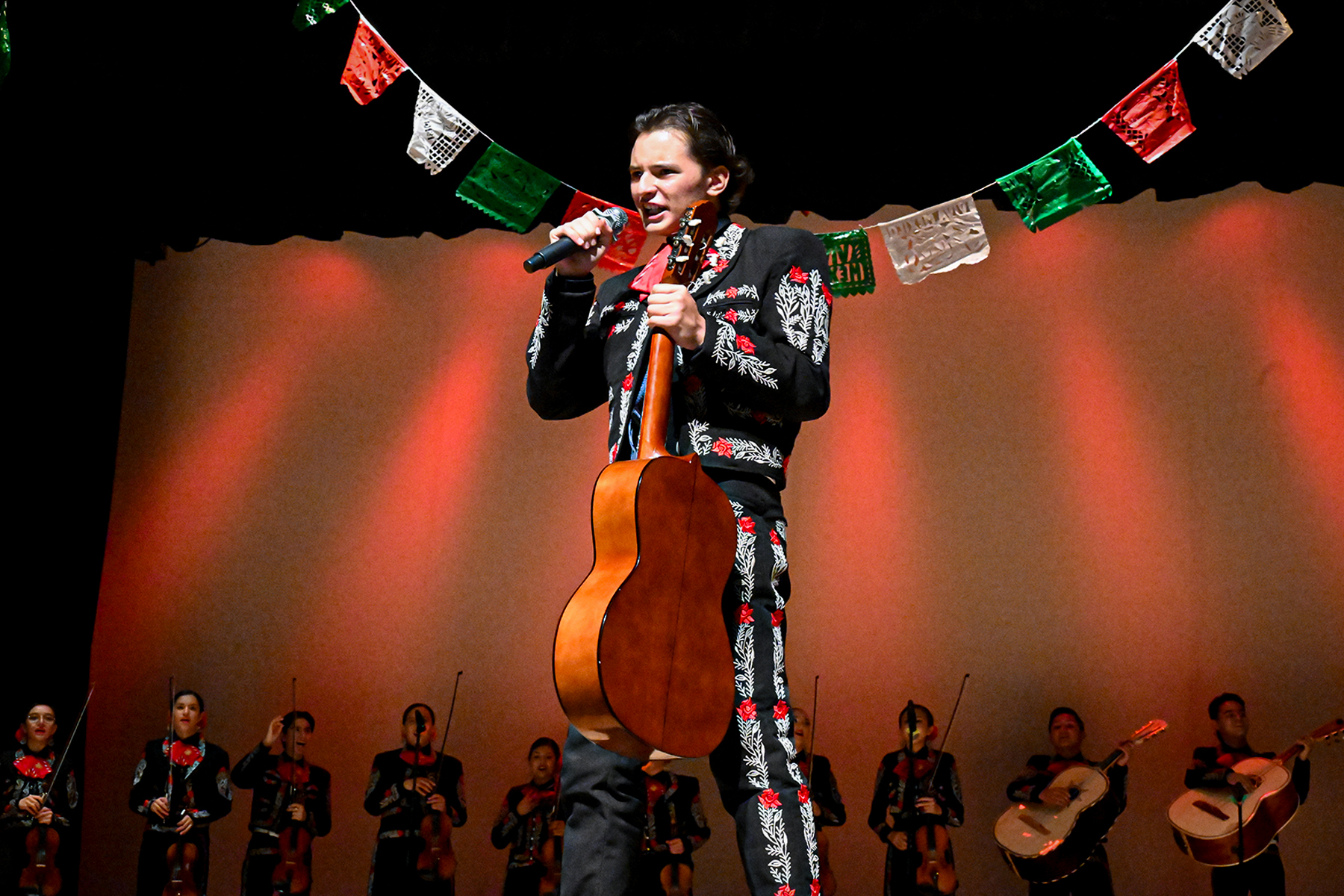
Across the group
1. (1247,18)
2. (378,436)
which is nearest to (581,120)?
(1247,18)

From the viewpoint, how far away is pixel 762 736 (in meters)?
1.47

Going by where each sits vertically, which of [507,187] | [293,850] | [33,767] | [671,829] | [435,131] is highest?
[435,131]

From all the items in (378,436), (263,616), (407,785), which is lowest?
(407,785)

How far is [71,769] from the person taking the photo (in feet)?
17.9

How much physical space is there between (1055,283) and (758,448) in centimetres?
530

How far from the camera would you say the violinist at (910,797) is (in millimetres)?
5555

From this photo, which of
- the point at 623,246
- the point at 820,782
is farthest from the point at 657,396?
the point at 820,782

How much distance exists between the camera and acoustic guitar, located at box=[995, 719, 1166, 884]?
520 cm

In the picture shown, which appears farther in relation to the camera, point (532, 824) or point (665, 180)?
point (532, 824)

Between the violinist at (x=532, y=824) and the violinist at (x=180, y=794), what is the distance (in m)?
1.31

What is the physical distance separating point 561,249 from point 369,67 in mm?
1704

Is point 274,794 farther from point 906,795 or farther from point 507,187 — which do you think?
point 507,187

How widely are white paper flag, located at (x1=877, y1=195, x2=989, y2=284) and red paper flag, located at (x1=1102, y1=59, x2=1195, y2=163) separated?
407 mm

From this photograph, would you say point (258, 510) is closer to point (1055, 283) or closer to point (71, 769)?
point (71, 769)
